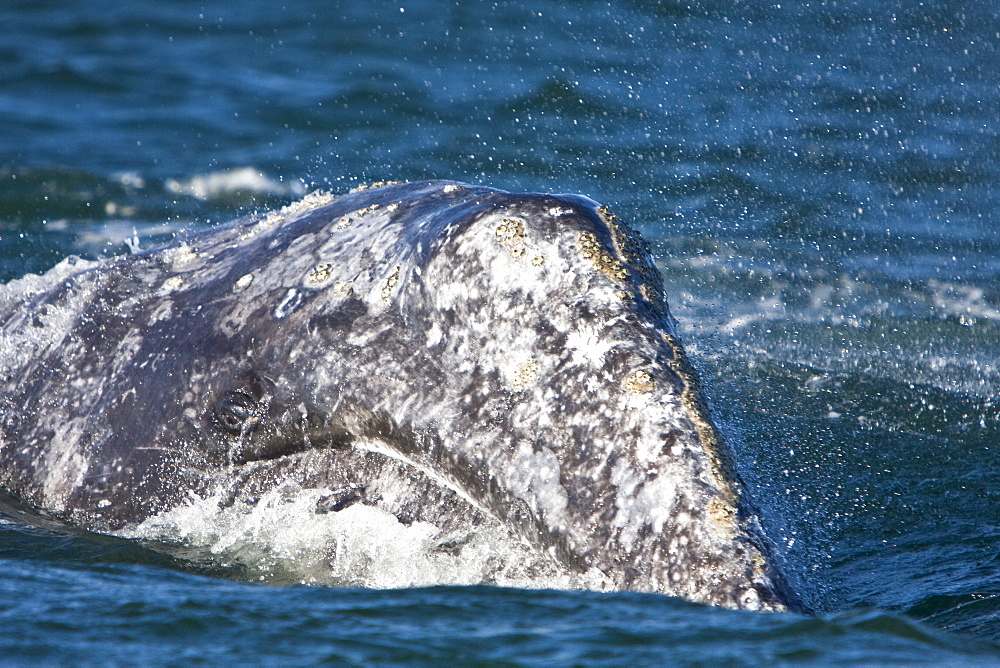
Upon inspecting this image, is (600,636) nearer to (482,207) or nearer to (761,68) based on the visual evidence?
(482,207)

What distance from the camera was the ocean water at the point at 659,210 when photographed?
3.52 meters

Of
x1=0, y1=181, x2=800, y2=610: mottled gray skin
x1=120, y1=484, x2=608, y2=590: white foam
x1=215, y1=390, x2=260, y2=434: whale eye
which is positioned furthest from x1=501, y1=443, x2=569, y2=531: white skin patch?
x1=215, y1=390, x2=260, y2=434: whale eye

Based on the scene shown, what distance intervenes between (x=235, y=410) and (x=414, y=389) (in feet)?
3.01

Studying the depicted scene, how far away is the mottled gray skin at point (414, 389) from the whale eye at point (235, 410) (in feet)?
0.03

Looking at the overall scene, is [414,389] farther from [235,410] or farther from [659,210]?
[659,210]

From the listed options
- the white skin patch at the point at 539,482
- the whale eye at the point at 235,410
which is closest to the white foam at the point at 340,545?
the white skin patch at the point at 539,482

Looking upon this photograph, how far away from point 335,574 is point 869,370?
4.94 metres

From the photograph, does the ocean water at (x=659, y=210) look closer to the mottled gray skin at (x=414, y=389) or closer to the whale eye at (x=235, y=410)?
the mottled gray skin at (x=414, y=389)

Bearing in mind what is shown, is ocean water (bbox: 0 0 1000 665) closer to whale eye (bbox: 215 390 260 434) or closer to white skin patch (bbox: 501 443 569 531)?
white skin patch (bbox: 501 443 569 531)

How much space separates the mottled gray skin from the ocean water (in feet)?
1.01

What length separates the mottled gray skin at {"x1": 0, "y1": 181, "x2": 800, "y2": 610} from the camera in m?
3.99

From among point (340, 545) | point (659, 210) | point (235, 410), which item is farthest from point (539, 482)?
point (659, 210)

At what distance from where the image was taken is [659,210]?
36.1 ft

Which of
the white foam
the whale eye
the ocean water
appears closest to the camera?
the ocean water
